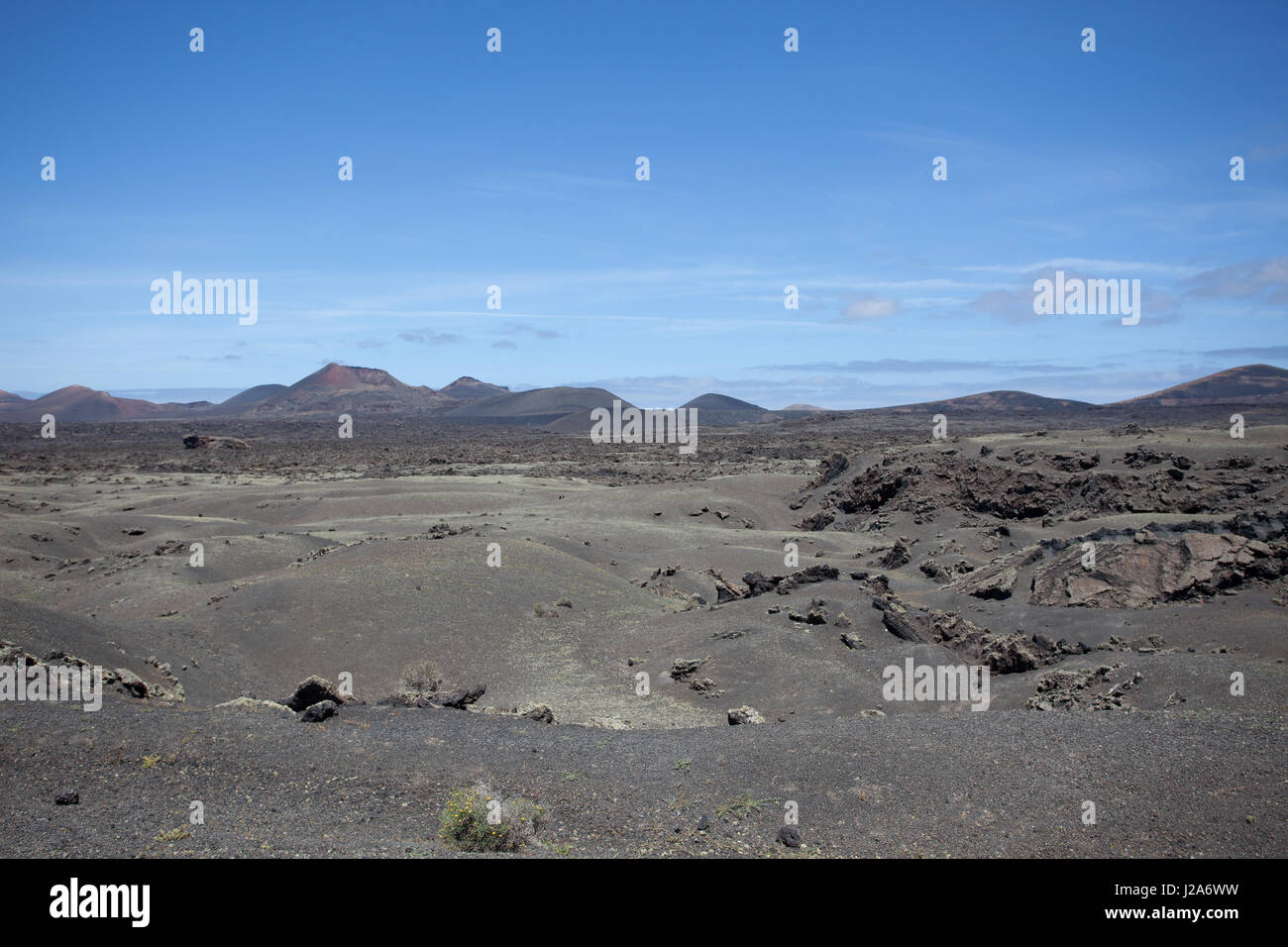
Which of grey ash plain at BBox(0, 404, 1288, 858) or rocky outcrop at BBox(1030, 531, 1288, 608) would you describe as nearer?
grey ash plain at BBox(0, 404, 1288, 858)

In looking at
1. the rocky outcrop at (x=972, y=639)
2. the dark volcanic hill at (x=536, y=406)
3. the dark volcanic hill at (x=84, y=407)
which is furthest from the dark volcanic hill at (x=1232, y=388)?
the dark volcanic hill at (x=84, y=407)

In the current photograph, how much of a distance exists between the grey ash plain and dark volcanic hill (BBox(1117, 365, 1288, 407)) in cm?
12649

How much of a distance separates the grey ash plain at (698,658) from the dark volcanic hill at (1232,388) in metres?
126

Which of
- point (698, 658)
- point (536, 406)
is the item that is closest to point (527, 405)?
point (536, 406)

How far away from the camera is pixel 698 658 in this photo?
1399 centimetres

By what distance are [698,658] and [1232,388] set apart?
548 feet

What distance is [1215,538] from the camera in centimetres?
1557

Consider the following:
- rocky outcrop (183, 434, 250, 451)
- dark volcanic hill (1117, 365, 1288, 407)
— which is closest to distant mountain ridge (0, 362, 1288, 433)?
dark volcanic hill (1117, 365, 1288, 407)

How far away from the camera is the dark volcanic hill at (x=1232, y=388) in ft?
451

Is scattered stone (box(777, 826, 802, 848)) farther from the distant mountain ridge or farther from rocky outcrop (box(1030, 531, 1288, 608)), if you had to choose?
the distant mountain ridge

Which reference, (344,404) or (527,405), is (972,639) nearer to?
(527,405)

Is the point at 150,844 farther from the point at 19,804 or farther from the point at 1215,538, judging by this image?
the point at 1215,538

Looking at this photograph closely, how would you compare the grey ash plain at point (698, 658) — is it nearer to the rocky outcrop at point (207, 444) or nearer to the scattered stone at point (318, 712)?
the scattered stone at point (318, 712)

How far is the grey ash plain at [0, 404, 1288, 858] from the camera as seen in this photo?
21.5 feet
